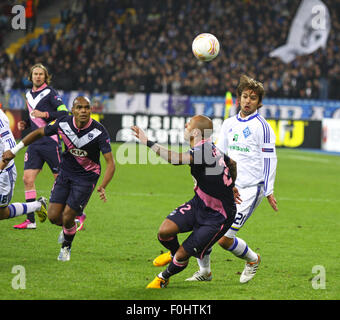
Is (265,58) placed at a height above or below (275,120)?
above

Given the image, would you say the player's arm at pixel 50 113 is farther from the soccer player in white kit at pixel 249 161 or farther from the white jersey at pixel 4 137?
the soccer player in white kit at pixel 249 161

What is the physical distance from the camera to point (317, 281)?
7.10 m

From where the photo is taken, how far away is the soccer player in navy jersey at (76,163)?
7.65 meters

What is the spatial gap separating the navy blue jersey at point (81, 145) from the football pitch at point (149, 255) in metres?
1.10

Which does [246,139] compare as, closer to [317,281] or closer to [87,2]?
[317,281]

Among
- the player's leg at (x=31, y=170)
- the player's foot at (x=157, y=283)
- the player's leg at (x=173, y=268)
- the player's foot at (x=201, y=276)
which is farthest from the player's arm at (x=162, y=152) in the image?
the player's leg at (x=31, y=170)

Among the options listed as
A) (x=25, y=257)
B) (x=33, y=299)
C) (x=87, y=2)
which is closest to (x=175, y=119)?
(x=87, y=2)

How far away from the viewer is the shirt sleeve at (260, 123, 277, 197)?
7.16 meters

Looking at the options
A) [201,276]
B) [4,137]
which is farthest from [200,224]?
[4,137]

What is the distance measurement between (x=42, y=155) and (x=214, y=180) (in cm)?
435

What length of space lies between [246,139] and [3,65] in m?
25.1

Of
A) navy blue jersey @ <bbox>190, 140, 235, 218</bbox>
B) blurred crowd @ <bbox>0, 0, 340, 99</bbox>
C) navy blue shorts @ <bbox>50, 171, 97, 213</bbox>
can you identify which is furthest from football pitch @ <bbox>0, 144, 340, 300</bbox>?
blurred crowd @ <bbox>0, 0, 340, 99</bbox>

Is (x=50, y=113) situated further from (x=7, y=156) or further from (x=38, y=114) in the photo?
(x=7, y=156)

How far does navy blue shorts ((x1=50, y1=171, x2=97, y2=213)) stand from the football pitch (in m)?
0.70
